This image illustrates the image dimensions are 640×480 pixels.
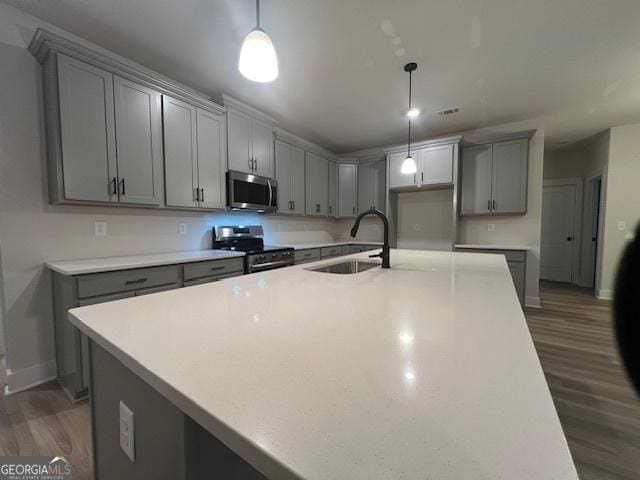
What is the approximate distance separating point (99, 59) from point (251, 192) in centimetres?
160

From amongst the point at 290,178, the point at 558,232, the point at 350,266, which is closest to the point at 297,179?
the point at 290,178

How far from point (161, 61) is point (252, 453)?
9.83 feet

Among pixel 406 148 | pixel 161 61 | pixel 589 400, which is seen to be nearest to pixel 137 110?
pixel 161 61

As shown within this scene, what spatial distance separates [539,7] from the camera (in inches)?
71.7

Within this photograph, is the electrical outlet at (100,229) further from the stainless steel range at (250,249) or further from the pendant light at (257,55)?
the pendant light at (257,55)

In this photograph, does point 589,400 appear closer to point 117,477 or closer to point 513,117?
point 117,477

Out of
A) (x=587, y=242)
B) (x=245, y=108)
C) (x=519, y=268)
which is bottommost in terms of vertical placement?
(x=519, y=268)

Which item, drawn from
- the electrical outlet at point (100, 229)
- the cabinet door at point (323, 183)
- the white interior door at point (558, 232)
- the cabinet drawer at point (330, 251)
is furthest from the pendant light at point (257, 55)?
the white interior door at point (558, 232)

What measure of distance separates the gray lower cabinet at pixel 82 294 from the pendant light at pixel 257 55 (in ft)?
5.02

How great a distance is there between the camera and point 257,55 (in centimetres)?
133

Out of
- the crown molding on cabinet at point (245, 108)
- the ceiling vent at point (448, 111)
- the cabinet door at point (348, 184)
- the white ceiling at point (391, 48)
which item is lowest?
the cabinet door at point (348, 184)

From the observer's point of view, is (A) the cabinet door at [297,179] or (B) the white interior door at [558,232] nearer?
(A) the cabinet door at [297,179]

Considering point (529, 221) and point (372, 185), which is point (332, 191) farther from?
point (529, 221)

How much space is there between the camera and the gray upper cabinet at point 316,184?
4.27 metres
